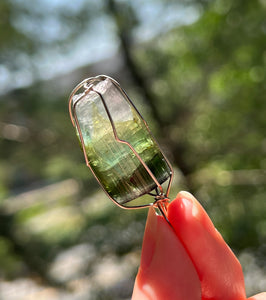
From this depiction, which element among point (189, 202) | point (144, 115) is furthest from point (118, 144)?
point (144, 115)

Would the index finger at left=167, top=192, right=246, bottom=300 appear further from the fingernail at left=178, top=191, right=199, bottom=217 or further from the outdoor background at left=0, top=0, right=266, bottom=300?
the outdoor background at left=0, top=0, right=266, bottom=300

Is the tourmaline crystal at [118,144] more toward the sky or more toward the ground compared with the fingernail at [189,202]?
more toward the sky

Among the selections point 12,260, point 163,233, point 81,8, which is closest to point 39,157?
point 12,260

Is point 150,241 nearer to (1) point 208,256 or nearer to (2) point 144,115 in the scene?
(1) point 208,256

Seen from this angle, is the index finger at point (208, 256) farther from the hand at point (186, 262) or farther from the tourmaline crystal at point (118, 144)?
the tourmaline crystal at point (118, 144)

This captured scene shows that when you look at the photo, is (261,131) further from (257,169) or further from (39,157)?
(39,157)

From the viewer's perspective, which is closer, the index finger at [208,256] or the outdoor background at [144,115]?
the index finger at [208,256]

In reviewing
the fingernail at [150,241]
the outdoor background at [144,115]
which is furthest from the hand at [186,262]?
the outdoor background at [144,115]
